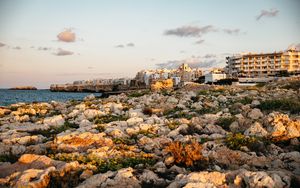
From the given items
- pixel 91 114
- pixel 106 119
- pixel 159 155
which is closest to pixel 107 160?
pixel 159 155

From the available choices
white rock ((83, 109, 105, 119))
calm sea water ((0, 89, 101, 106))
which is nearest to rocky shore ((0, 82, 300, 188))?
white rock ((83, 109, 105, 119))

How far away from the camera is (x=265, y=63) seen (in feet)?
390

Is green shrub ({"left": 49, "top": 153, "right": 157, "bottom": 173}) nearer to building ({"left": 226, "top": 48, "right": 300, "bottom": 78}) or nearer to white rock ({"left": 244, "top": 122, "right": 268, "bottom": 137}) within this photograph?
white rock ({"left": 244, "top": 122, "right": 268, "bottom": 137})

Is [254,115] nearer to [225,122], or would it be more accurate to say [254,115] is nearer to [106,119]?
[225,122]

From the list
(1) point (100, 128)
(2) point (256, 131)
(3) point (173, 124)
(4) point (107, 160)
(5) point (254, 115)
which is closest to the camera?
(4) point (107, 160)

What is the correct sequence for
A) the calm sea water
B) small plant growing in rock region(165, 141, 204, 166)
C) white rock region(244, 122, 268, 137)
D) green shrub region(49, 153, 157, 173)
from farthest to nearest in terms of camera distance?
the calm sea water < white rock region(244, 122, 268, 137) < small plant growing in rock region(165, 141, 204, 166) < green shrub region(49, 153, 157, 173)

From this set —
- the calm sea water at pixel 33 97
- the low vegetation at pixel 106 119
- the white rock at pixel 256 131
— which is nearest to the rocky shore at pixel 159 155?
the white rock at pixel 256 131

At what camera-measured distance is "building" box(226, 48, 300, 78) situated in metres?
114

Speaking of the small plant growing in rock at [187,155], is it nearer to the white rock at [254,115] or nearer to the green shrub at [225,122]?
the green shrub at [225,122]

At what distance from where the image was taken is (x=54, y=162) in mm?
9305

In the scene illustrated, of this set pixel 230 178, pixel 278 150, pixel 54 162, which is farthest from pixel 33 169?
pixel 278 150

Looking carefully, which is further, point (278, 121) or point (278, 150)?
point (278, 121)

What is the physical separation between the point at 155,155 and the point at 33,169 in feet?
12.6

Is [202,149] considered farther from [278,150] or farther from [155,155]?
[278,150]
